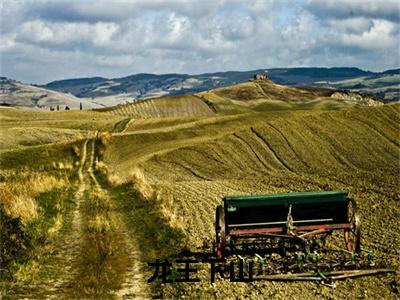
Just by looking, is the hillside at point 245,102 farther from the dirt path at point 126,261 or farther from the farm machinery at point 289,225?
the farm machinery at point 289,225

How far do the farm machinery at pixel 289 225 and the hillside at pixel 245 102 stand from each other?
111 metres

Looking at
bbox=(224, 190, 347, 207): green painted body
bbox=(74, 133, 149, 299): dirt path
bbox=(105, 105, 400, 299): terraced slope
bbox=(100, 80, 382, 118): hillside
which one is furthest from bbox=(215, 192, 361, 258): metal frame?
bbox=(100, 80, 382, 118): hillside

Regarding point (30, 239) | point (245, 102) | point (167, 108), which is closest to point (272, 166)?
point (30, 239)

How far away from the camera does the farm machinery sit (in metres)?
14.3

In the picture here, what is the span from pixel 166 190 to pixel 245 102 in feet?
460

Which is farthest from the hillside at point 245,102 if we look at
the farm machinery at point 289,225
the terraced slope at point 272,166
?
the farm machinery at point 289,225

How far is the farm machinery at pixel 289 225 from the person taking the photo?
46.8 ft

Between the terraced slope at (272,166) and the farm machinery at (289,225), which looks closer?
the farm machinery at (289,225)

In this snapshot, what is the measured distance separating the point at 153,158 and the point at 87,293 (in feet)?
118

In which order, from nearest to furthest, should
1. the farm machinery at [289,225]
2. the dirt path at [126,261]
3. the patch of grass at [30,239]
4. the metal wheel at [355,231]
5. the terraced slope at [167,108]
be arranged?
1. the dirt path at [126,261]
2. the patch of grass at [30,239]
3. the farm machinery at [289,225]
4. the metal wheel at [355,231]
5. the terraced slope at [167,108]

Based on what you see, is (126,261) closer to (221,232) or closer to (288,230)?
(221,232)

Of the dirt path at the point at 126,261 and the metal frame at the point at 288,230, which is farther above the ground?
the metal frame at the point at 288,230

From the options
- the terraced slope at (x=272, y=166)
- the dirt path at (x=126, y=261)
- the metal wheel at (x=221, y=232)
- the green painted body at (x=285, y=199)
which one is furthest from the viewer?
the terraced slope at (x=272, y=166)

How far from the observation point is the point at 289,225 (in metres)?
14.6
